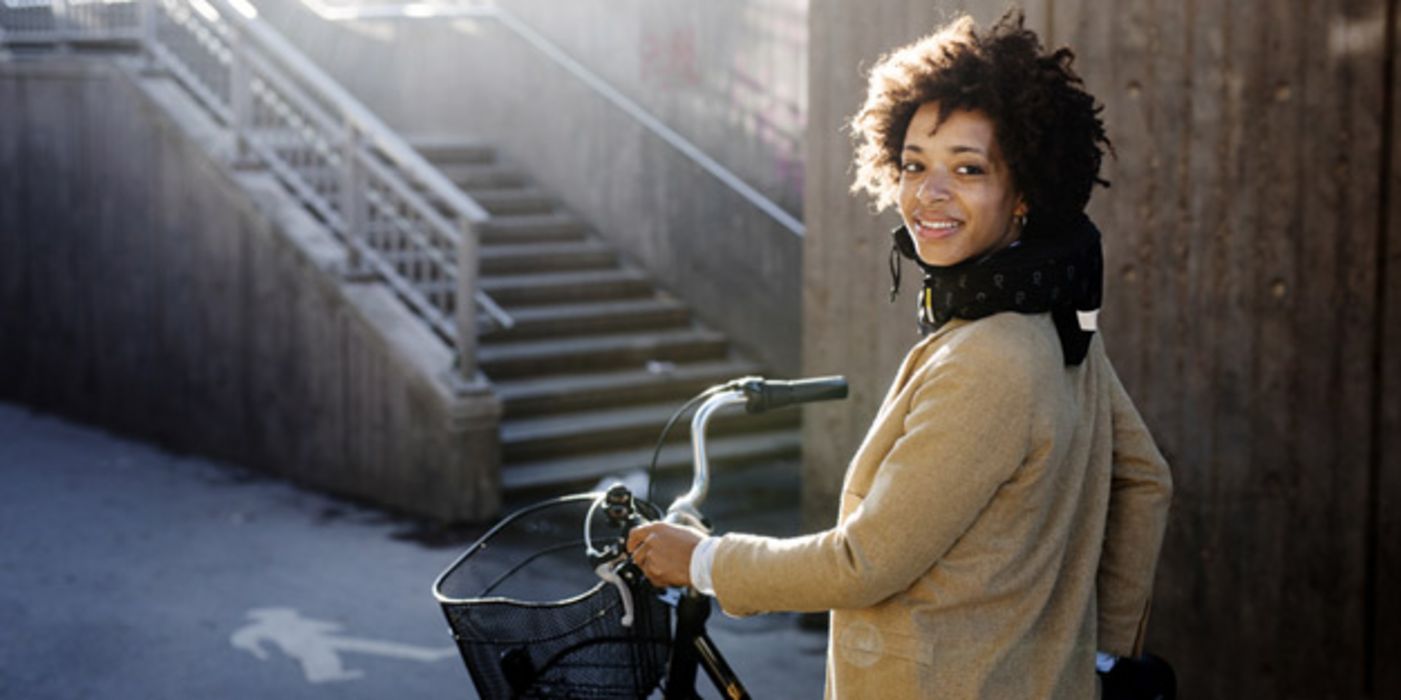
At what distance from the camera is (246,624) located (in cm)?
635

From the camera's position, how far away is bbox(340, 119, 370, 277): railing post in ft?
28.7

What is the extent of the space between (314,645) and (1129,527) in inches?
166

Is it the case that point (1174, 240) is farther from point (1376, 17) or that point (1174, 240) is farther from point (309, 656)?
point (309, 656)

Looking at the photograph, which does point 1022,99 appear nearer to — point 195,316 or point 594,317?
point 594,317

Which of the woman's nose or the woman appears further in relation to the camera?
the woman's nose

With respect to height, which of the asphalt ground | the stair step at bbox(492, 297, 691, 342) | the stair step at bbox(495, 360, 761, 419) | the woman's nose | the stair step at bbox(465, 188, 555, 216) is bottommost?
the asphalt ground

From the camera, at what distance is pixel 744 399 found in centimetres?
295

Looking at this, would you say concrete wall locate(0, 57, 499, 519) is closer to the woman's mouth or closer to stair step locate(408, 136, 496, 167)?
stair step locate(408, 136, 496, 167)

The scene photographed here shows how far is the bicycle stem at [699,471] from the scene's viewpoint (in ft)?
8.89

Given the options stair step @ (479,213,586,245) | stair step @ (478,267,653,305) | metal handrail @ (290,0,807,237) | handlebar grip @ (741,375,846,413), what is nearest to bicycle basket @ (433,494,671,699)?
handlebar grip @ (741,375,846,413)

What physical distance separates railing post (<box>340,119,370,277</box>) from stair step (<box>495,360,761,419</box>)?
109cm

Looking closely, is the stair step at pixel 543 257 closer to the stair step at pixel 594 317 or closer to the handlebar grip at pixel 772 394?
the stair step at pixel 594 317

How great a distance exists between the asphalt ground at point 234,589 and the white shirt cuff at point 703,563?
2.16 metres

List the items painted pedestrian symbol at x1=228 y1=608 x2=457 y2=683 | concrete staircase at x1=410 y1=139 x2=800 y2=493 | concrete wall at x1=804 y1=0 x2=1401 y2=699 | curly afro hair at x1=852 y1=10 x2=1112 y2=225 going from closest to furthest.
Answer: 1. curly afro hair at x1=852 y1=10 x2=1112 y2=225
2. concrete wall at x1=804 y1=0 x2=1401 y2=699
3. painted pedestrian symbol at x1=228 y1=608 x2=457 y2=683
4. concrete staircase at x1=410 y1=139 x2=800 y2=493
